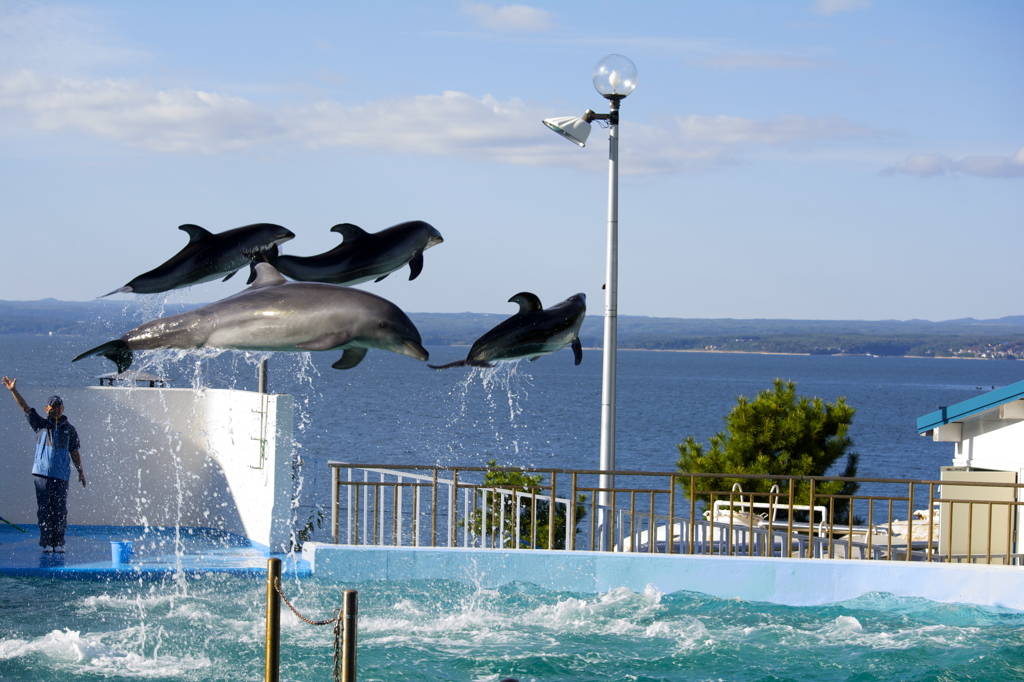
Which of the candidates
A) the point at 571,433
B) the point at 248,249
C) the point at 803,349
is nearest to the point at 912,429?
the point at 571,433

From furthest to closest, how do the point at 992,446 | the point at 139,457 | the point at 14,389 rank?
the point at 992,446 → the point at 139,457 → the point at 14,389

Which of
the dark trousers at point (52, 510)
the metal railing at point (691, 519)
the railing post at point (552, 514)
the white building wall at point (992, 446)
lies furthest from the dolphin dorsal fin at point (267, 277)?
the white building wall at point (992, 446)

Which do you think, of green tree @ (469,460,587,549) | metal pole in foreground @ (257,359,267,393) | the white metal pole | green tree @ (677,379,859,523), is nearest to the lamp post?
the white metal pole

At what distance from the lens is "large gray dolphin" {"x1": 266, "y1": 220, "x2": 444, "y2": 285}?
5930 millimetres

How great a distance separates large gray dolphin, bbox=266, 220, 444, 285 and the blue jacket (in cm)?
583

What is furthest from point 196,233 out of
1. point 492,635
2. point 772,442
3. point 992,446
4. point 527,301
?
point 772,442

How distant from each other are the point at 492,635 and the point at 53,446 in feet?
15.9

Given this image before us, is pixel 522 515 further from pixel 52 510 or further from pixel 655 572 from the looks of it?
pixel 52 510

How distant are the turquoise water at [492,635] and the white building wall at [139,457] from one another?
2379mm

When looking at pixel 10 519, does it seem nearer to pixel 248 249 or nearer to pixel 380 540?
pixel 380 540

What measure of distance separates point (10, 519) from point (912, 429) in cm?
6962

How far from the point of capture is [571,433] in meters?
61.2

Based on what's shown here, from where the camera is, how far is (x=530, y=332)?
598 centimetres

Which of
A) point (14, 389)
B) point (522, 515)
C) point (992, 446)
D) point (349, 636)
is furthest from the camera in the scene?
point (522, 515)
